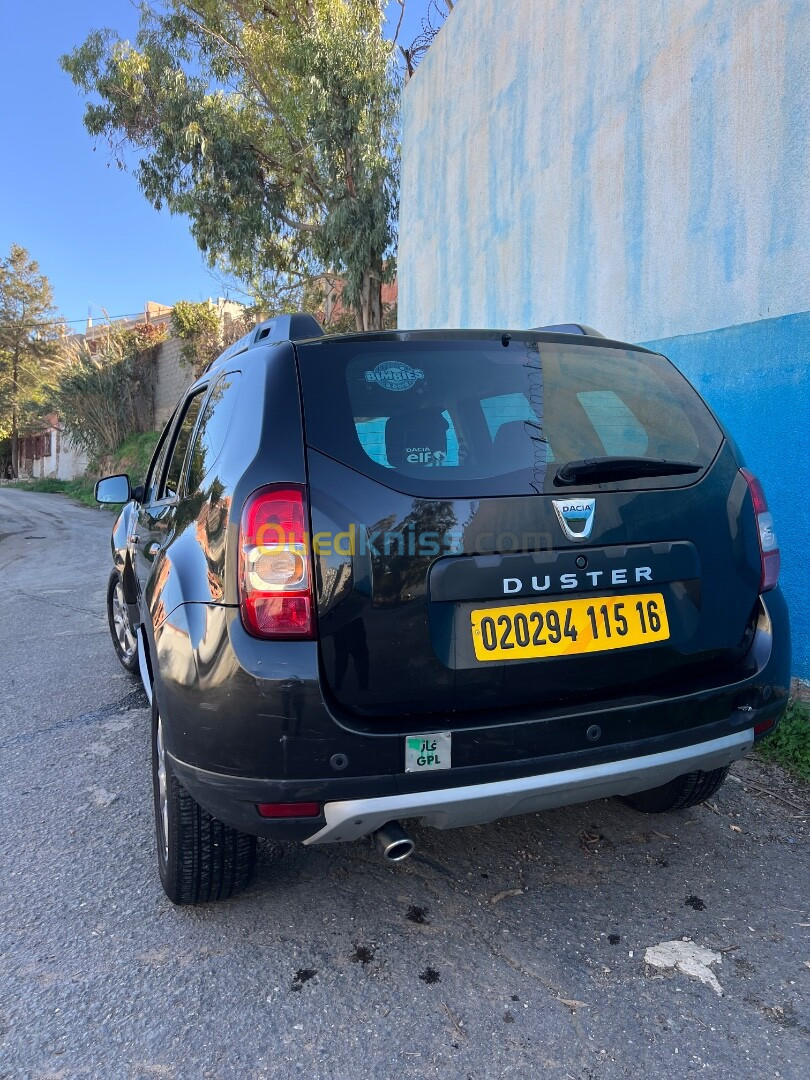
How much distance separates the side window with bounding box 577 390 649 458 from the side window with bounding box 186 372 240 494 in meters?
1.07

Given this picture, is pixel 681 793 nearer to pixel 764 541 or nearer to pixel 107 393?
pixel 764 541

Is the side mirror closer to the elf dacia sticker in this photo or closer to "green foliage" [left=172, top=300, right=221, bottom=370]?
the elf dacia sticker

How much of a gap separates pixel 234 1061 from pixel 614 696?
1.29 metres

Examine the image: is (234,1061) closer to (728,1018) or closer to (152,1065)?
(152,1065)

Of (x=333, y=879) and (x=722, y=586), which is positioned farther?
(x=333, y=879)

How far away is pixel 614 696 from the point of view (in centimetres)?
203

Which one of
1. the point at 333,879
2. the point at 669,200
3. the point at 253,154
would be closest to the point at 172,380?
the point at 253,154

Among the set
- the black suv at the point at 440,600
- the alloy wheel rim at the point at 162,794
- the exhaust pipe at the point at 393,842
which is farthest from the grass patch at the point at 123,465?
the exhaust pipe at the point at 393,842

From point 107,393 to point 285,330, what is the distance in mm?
24058

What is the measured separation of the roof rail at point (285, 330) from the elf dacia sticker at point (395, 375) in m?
0.25

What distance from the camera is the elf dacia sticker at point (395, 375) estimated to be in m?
2.04

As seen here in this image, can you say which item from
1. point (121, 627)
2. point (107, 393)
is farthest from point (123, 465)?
point (121, 627)

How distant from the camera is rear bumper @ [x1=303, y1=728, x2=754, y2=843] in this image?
1811 mm

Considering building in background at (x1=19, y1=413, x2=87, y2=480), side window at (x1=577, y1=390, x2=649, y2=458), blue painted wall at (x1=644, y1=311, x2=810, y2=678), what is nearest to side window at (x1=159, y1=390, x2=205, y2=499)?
side window at (x1=577, y1=390, x2=649, y2=458)
